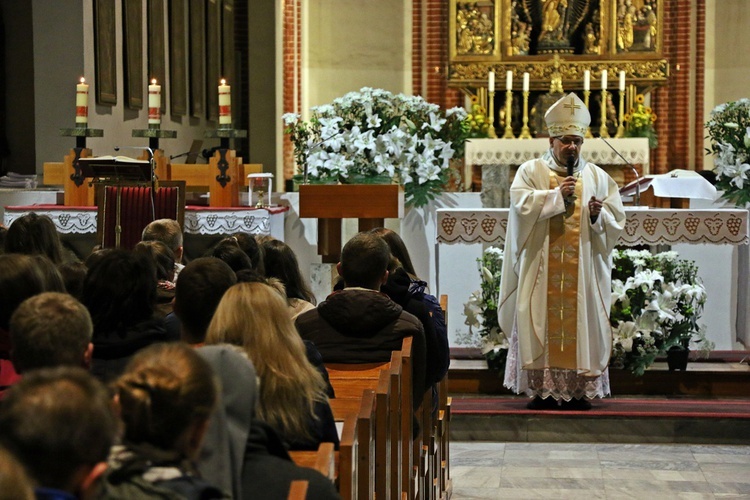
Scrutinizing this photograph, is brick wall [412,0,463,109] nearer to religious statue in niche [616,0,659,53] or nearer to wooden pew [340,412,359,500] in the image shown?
religious statue in niche [616,0,659,53]

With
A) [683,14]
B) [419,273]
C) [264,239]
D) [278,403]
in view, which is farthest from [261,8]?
[278,403]

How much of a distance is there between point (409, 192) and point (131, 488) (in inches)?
282

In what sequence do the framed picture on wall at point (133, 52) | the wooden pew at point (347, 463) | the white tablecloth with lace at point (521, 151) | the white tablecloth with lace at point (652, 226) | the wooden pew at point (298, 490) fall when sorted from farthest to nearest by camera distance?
1. the framed picture on wall at point (133, 52)
2. the white tablecloth with lace at point (521, 151)
3. the white tablecloth with lace at point (652, 226)
4. the wooden pew at point (347, 463)
5. the wooden pew at point (298, 490)

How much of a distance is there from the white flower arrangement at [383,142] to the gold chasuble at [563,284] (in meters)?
1.59

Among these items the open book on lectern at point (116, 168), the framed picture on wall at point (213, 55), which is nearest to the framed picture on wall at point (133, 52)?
the framed picture on wall at point (213, 55)

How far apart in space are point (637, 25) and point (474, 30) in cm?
203

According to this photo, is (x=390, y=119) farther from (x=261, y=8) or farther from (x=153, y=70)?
(x=261, y=8)

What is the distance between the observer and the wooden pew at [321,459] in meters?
2.84

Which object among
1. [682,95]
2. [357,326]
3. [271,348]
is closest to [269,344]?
[271,348]

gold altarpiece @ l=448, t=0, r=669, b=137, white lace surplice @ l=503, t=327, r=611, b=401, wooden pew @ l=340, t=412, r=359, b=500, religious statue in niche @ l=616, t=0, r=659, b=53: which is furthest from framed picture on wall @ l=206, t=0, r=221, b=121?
wooden pew @ l=340, t=412, r=359, b=500

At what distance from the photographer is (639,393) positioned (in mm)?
8359

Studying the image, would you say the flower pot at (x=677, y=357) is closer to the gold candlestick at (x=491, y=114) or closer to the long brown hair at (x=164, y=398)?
the gold candlestick at (x=491, y=114)

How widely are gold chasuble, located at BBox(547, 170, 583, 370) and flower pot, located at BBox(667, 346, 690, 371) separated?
1.02 meters

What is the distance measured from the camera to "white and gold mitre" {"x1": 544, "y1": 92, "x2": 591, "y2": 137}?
7426 mm
